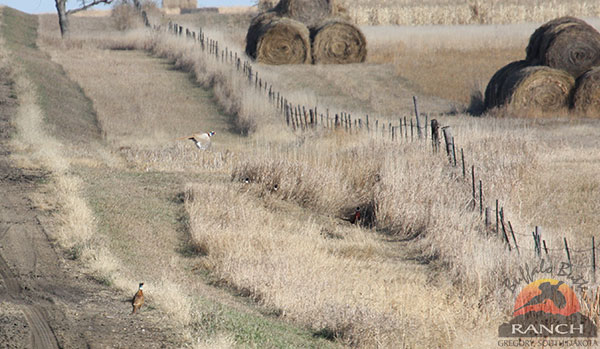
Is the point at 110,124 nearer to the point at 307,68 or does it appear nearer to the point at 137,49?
the point at 307,68

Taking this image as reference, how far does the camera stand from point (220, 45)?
119ft

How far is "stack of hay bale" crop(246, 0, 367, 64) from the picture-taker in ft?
105

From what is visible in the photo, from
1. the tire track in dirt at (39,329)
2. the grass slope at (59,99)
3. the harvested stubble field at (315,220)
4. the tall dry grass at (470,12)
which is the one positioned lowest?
the grass slope at (59,99)

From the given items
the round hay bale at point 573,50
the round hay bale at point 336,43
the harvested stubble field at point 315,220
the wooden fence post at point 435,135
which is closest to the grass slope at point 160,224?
the harvested stubble field at point 315,220

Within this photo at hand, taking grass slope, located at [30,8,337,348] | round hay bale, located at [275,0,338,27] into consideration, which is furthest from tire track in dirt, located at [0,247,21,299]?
round hay bale, located at [275,0,338,27]

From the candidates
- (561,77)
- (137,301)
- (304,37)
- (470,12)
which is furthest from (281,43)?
(137,301)

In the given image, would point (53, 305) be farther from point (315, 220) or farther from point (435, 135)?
point (435, 135)

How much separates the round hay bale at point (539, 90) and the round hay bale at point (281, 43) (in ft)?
40.9

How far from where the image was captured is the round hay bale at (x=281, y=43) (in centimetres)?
3197

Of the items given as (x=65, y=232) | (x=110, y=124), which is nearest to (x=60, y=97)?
(x=110, y=124)

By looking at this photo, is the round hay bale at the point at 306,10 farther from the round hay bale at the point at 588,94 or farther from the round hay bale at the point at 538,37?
the round hay bale at the point at 588,94

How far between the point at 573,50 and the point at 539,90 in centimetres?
148

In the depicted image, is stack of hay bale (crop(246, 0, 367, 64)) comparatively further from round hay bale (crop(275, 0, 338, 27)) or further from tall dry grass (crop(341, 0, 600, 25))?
tall dry grass (crop(341, 0, 600, 25))

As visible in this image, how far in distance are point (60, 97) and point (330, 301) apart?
59.1 ft
